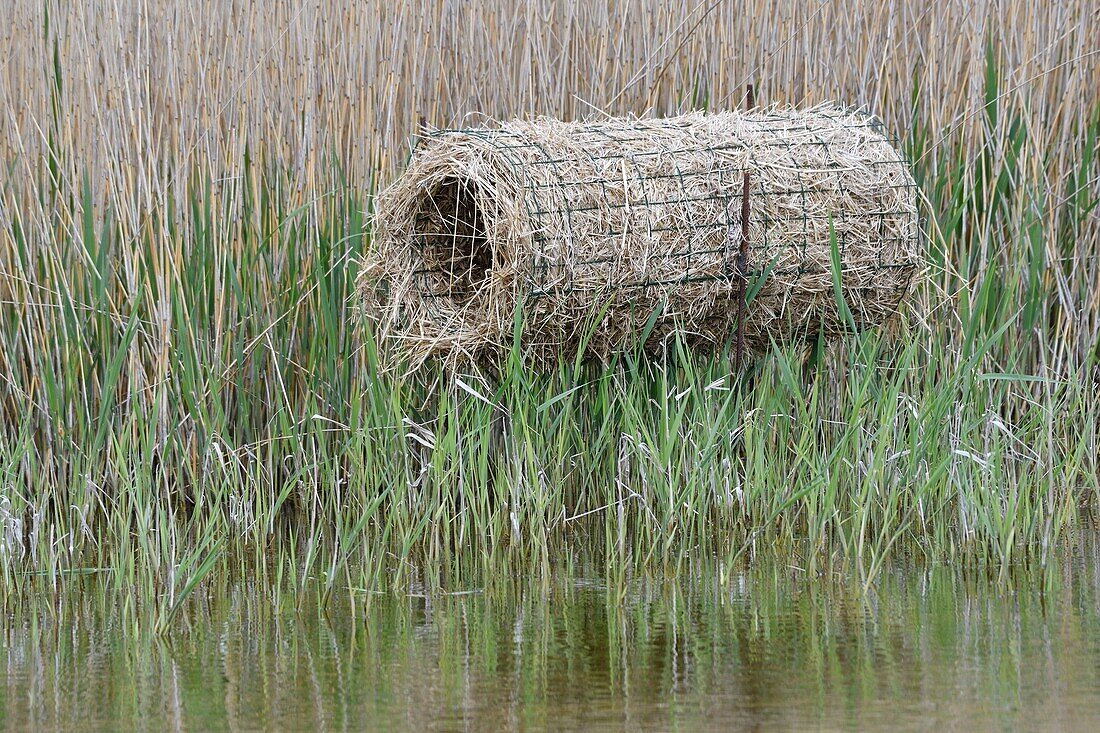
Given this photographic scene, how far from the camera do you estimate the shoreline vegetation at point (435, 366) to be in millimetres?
3051

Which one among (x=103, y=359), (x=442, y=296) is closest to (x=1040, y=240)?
(x=442, y=296)

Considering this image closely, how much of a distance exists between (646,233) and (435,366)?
758mm

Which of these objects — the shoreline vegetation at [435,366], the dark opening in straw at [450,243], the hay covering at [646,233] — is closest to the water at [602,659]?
the shoreline vegetation at [435,366]

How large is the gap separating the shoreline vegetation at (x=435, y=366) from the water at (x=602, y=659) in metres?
0.17

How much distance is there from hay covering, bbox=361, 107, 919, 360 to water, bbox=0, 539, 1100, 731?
2.40 feet

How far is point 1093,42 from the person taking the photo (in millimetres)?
3930

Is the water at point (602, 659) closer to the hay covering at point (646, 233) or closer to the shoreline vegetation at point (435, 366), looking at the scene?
the shoreline vegetation at point (435, 366)

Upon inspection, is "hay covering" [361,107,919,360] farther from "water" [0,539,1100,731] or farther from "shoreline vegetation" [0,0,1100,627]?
"water" [0,539,1100,731]

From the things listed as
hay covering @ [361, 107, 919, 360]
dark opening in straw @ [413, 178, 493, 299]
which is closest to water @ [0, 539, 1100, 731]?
hay covering @ [361, 107, 919, 360]

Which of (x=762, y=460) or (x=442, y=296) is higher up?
(x=442, y=296)

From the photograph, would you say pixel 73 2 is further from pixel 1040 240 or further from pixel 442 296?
pixel 1040 240

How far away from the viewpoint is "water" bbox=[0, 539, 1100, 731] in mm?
2043

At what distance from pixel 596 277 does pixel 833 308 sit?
73cm

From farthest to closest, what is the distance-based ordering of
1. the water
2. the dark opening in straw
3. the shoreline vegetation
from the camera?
the dark opening in straw, the shoreline vegetation, the water
